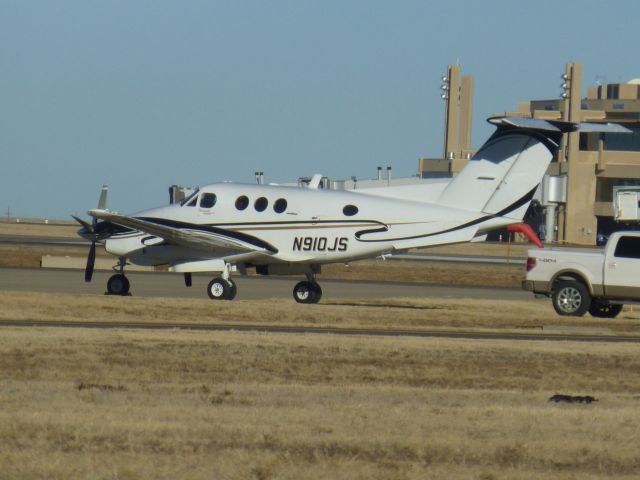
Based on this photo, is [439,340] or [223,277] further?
[223,277]

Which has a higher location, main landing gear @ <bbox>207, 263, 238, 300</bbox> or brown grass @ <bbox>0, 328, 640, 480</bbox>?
main landing gear @ <bbox>207, 263, 238, 300</bbox>

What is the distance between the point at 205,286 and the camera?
39438 mm

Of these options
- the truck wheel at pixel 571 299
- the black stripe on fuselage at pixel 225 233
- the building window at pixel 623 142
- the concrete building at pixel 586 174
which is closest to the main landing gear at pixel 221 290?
the black stripe on fuselage at pixel 225 233

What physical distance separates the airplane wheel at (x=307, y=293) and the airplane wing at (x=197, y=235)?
1.29 metres

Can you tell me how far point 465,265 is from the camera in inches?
2243

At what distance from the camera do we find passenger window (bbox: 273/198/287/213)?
103 ft

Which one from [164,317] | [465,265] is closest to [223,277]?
[164,317]

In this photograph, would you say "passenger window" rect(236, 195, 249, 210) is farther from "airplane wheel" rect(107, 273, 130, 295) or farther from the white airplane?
"airplane wheel" rect(107, 273, 130, 295)

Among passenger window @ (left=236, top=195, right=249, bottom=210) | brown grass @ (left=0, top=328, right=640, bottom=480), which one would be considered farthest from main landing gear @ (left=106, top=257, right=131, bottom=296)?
brown grass @ (left=0, top=328, right=640, bottom=480)

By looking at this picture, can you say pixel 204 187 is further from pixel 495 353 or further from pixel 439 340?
pixel 495 353

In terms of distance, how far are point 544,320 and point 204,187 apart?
941cm

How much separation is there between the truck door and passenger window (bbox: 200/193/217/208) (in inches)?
384

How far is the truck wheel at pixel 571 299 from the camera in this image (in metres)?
29.7

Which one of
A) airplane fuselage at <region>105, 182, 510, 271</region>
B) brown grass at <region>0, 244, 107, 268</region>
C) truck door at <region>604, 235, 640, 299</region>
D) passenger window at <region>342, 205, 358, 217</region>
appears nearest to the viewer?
truck door at <region>604, 235, 640, 299</region>
